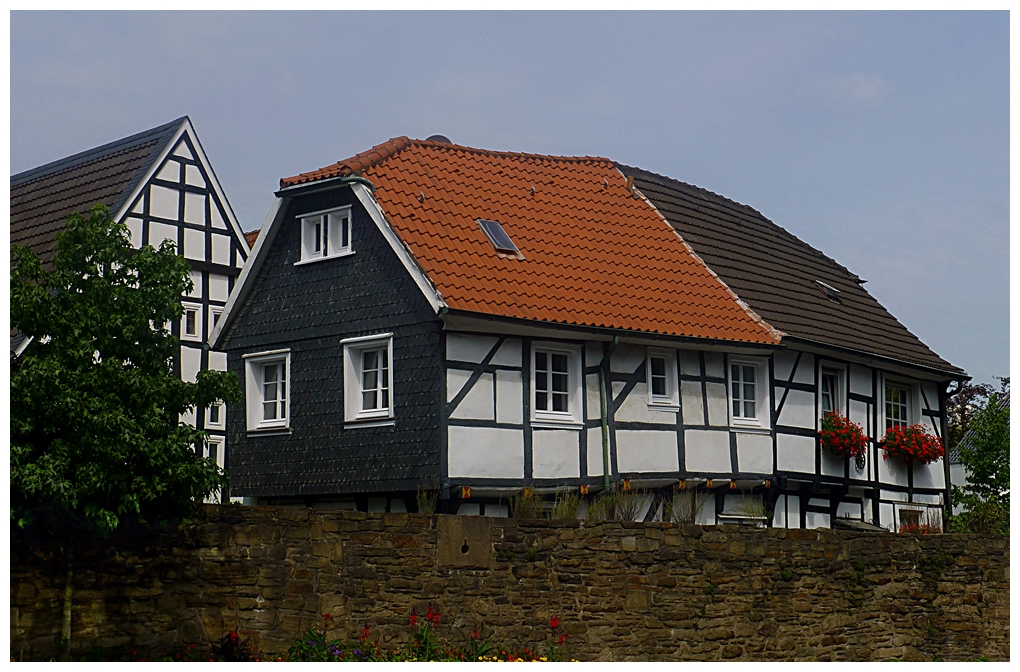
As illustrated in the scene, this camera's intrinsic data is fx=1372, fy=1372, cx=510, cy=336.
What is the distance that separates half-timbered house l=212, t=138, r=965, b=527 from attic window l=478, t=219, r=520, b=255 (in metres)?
0.04

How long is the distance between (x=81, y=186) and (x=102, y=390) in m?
14.7

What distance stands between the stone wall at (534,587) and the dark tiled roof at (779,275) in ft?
18.6

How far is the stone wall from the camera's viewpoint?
13.0 meters

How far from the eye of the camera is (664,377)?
69.3 feet

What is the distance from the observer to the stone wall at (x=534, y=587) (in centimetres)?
1303

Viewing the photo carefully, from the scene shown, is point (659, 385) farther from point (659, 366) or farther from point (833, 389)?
point (833, 389)

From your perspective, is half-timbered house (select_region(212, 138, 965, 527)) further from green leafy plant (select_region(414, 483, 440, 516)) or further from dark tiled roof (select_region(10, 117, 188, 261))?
dark tiled roof (select_region(10, 117, 188, 261))

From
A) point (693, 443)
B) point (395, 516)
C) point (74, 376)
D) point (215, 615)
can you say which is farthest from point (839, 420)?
point (74, 376)

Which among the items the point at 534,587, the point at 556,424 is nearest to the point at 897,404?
the point at 556,424

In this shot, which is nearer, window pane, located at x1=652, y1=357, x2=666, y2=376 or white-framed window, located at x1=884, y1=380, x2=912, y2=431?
window pane, located at x1=652, y1=357, x2=666, y2=376

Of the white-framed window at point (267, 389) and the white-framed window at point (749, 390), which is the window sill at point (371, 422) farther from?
the white-framed window at point (749, 390)

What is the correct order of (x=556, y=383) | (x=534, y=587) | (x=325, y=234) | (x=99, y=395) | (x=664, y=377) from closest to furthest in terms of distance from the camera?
(x=99, y=395) → (x=534, y=587) → (x=556, y=383) → (x=325, y=234) → (x=664, y=377)

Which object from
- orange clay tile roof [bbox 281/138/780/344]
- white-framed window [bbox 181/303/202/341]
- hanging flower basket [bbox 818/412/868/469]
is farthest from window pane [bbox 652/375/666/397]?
white-framed window [bbox 181/303/202/341]

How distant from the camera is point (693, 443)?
827 inches
